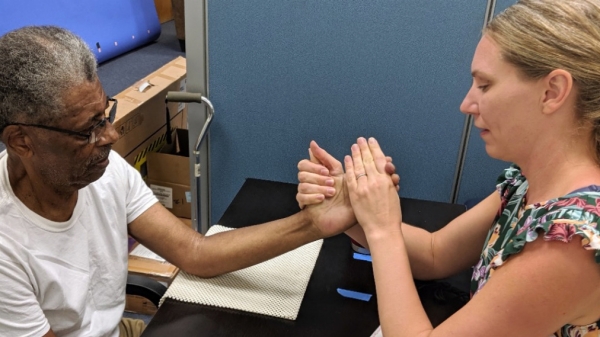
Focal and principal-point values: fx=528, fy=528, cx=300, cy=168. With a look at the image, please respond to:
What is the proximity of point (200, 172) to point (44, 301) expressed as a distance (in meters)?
0.89

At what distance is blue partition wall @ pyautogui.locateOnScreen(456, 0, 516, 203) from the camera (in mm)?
1735

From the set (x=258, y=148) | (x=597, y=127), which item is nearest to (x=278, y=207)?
(x=258, y=148)

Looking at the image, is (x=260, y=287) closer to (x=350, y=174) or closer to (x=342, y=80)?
(x=350, y=174)

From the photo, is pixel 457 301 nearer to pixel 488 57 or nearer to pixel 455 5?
pixel 488 57

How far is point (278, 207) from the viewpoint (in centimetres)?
157

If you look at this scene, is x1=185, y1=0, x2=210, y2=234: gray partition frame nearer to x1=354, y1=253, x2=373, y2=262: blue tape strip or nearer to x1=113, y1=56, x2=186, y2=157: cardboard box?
x1=113, y1=56, x2=186, y2=157: cardboard box

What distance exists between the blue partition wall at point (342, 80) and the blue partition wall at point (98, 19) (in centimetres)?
118

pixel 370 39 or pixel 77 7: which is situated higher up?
pixel 370 39

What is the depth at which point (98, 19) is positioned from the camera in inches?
117

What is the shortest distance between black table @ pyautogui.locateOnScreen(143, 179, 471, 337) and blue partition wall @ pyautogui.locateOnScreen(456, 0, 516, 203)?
1.06 feet

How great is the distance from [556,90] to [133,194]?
968 mm

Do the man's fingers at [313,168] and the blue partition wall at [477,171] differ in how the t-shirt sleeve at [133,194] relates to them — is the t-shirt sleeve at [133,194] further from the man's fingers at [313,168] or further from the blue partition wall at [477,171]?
the blue partition wall at [477,171]

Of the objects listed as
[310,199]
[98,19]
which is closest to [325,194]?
[310,199]

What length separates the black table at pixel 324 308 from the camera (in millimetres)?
1075
